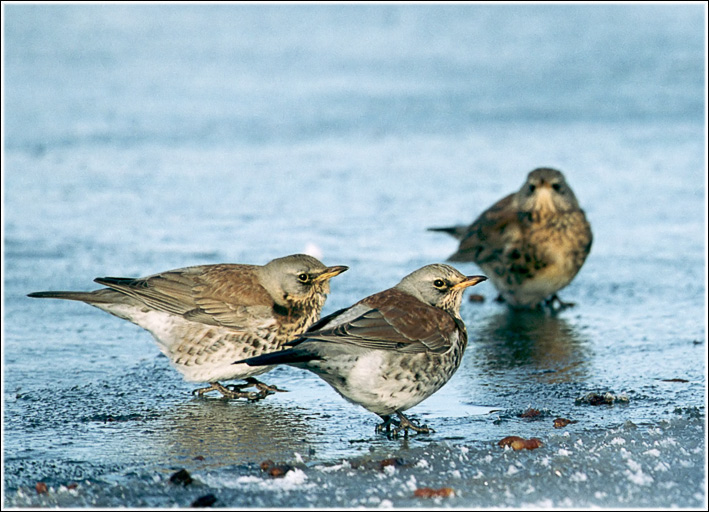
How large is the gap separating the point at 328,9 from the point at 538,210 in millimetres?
8622

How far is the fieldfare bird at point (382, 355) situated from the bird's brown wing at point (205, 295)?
0.73m

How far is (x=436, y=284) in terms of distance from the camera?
5.54 m

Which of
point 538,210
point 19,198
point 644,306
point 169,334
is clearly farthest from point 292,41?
point 169,334

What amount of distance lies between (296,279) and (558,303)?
267 centimetres

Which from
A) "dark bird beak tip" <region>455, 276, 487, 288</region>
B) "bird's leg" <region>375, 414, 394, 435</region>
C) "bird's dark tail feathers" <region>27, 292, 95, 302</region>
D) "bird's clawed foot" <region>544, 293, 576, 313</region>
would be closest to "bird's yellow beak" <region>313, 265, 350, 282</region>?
"dark bird beak tip" <region>455, 276, 487, 288</region>

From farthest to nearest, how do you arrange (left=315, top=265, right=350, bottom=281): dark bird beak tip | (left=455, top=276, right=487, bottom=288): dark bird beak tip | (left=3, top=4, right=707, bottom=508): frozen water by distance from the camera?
(left=315, top=265, right=350, bottom=281): dark bird beak tip, (left=455, top=276, right=487, bottom=288): dark bird beak tip, (left=3, top=4, right=707, bottom=508): frozen water

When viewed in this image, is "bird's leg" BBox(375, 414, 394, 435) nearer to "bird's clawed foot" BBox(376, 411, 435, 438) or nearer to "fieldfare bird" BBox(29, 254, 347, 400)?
"bird's clawed foot" BBox(376, 411, 435, 438)

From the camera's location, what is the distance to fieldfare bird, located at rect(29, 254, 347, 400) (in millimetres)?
5816

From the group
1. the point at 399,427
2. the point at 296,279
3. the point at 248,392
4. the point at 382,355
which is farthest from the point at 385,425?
the point at 296,279

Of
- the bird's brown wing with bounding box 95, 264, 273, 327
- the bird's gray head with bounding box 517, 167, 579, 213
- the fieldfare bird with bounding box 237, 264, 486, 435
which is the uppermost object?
the bird's gray head with bounding box 517, 167, 579, 213

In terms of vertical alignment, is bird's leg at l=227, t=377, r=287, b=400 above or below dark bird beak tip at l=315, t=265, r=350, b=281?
below

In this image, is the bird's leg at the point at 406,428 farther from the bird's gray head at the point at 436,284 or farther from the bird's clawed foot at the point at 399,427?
the bird's gray head at the point at 436,284

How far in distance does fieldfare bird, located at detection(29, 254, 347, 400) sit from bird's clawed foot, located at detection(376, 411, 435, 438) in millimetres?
856

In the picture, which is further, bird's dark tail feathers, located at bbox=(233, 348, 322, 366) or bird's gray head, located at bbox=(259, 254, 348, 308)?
bird's gray head, located at bbox=(259, 254, 348, 308)
